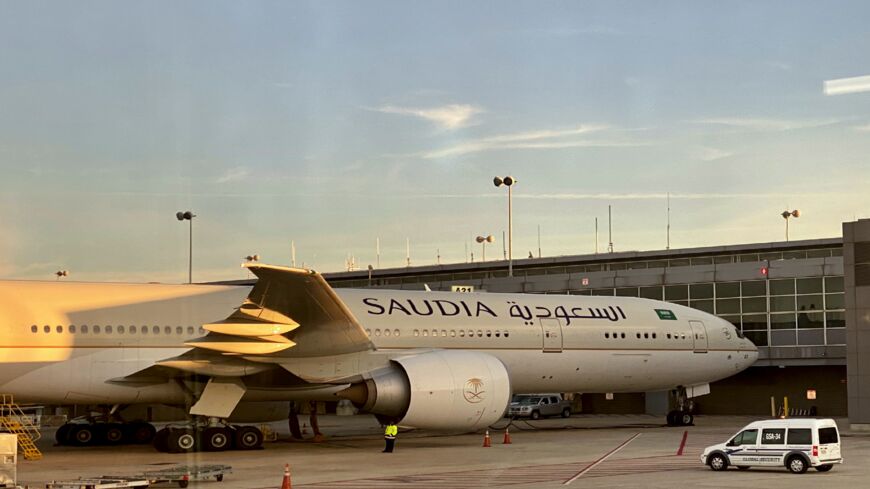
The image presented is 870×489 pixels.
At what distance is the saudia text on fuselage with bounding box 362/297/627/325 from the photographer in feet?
92.9

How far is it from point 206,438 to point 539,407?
22.4m

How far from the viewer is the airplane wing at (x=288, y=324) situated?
2214 cm

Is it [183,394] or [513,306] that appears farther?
[513,306]

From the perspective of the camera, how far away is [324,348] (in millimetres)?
24172

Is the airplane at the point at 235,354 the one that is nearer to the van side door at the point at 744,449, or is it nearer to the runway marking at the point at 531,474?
the runway marking at the point at 531,474

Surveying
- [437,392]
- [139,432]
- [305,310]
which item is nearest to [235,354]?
[305,310]

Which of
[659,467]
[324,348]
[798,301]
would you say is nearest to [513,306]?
[324,348]

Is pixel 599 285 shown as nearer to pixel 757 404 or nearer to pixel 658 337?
pixel 757 404

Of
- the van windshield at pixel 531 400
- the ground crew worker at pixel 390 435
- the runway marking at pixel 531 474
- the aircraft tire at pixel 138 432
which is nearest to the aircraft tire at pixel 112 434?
the aircraft tire at pixel 138 432

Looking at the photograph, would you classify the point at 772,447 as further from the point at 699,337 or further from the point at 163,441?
the point at 699,337

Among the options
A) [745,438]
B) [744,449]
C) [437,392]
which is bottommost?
[744,449]

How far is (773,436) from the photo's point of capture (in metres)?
20.1

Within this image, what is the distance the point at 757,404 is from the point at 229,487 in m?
31.5

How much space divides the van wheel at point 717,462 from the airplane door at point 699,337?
535 inches
